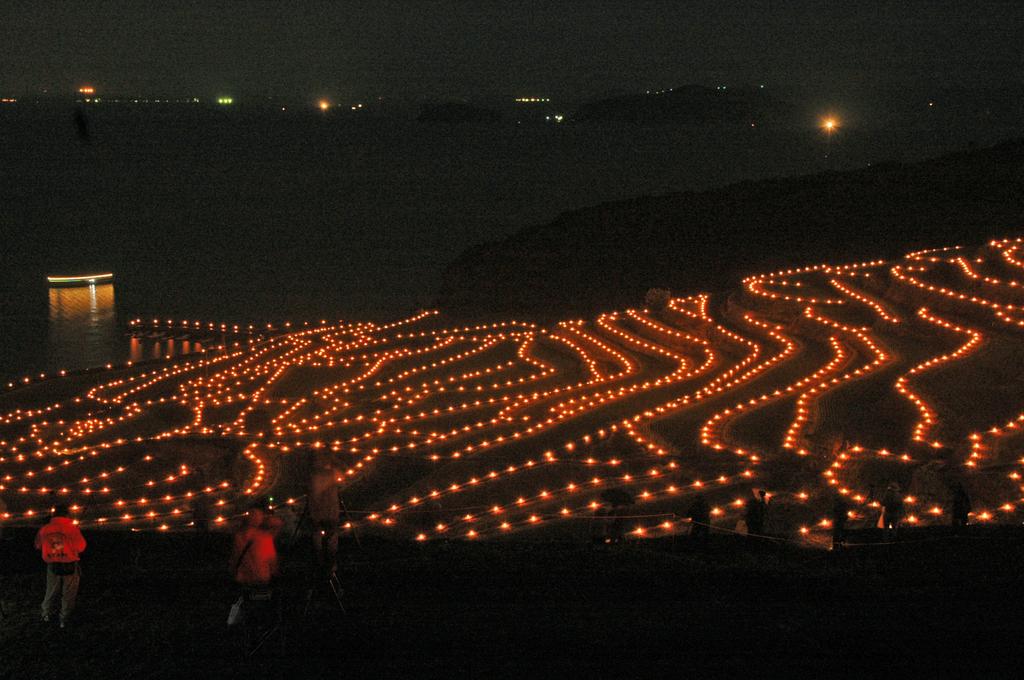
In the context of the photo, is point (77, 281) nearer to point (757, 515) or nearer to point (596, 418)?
point (596, 418)

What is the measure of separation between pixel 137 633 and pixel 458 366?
12.5 m

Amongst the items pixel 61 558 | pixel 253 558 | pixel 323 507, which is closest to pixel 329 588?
pixel 323 507

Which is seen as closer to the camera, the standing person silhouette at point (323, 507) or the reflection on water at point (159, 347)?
the standing person silhouette at point (323, 507)

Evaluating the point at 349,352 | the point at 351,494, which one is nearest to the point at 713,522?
the point at 351,494

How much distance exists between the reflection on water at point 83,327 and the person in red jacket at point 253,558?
20.1 m

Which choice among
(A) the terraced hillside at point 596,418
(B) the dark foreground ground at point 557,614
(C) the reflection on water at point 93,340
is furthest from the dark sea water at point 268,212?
(B) the dark foreground ground at point 557,614

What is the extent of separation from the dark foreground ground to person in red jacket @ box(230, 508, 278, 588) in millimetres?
480

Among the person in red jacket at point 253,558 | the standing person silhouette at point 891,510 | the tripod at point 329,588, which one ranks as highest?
the person in red jacket at point 253,558

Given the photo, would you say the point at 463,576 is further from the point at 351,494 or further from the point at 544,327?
the point at 544,327

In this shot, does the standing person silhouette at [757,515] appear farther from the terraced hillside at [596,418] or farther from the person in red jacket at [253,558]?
the person in red jacket at [253,558]

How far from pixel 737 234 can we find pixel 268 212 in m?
40.6

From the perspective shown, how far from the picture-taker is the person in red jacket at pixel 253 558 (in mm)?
6445

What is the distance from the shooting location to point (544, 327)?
2255 centimetres

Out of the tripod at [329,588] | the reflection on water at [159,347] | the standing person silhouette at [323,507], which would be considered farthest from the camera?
the reflection on water at [159,347]
